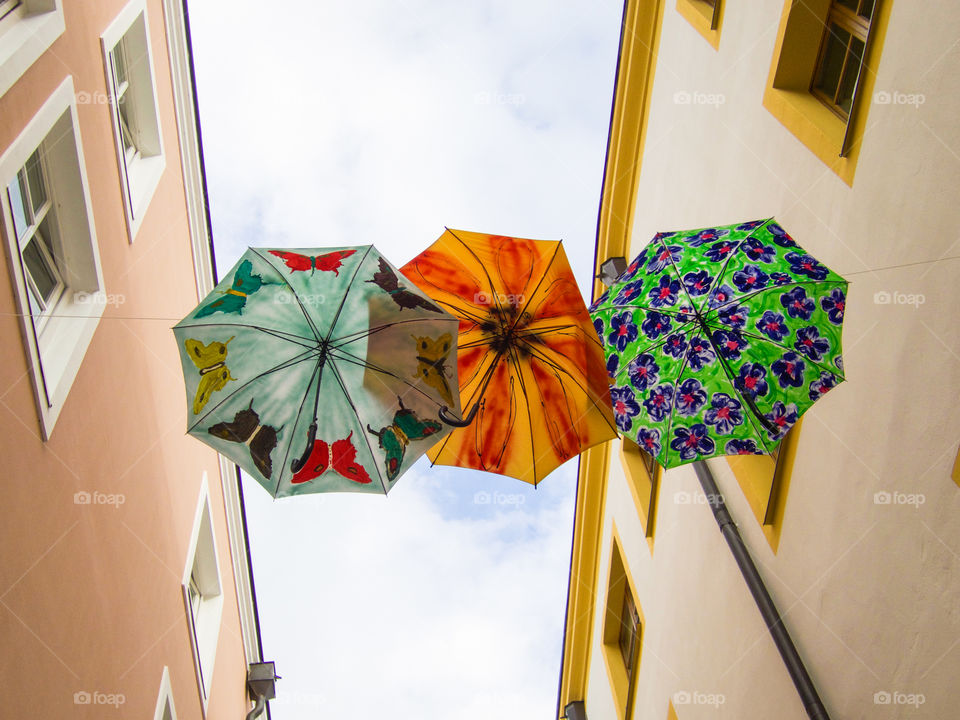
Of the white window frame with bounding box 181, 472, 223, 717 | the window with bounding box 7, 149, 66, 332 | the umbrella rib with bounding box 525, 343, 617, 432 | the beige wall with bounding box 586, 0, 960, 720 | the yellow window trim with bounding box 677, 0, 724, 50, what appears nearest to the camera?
the beige wall with bounding box 586, 0, 960, 720

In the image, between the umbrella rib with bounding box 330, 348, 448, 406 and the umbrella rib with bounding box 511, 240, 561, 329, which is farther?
the umbrella rib with bounding box 511, 240, 561, 329

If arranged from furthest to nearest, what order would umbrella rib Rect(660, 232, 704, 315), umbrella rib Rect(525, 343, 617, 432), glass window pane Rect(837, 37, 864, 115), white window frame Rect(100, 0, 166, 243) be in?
white window frame Rect(100, 0, 166, 243), umbrella rib Rect(525, 343, 617, 432), glass window pane Rect(837, 37, 864, 115), umbrella rib Rect(660, 232, 704, 315)

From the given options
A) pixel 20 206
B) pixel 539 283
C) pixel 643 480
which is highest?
pixel 20 206

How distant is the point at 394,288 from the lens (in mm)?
6188

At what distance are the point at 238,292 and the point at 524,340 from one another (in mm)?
2473

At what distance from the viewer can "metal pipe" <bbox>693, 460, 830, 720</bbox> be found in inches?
227

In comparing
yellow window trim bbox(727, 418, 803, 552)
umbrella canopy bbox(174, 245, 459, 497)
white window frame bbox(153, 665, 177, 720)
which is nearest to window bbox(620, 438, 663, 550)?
yellow window trim bbox(727, 418, 803, 552)

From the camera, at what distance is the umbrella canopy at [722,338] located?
5336 mm

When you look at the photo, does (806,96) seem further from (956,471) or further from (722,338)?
(956,471)

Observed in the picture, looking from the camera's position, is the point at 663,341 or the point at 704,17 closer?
the point at 663,341

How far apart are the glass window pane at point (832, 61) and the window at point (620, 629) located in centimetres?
775

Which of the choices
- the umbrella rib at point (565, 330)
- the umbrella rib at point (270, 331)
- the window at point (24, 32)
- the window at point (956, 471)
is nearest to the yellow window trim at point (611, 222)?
the umbrella rib at point (565, 330)

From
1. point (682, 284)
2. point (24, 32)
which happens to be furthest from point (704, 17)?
point (24, 32)

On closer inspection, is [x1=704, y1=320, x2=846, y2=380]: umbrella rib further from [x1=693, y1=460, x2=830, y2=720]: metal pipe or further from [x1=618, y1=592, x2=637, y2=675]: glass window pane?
[x1=618, y1=592, x2=637, y2=675]: glass window pane
